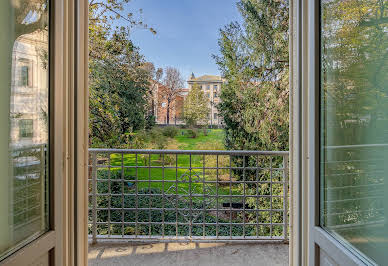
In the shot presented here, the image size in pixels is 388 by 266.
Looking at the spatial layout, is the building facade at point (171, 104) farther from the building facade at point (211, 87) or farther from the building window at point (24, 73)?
the building window at point (24, 73)

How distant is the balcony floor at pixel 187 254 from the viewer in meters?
1.90

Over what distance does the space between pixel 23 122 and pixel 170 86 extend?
2.86 m

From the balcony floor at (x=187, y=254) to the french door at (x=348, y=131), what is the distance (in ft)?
3.64

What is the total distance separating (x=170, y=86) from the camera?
11.6ft

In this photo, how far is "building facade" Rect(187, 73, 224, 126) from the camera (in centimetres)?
354

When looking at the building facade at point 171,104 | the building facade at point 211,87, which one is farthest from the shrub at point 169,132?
the building facade at point 211,87

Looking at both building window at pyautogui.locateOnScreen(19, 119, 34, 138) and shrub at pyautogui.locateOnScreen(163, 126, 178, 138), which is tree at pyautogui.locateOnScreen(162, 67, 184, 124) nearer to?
shrub at pyautogui.locateOnScreen(163, 126, 178, 138)

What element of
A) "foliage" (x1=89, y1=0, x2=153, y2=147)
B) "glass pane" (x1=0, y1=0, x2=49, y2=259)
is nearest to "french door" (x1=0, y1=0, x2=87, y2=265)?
Answer: "glass pane" (x1=0, y1=0, x2=49, y2=259)

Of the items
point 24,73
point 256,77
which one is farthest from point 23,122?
point 256,77

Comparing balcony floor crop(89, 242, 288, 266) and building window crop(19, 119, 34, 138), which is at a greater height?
building window crop(19, 119, 34, 138)

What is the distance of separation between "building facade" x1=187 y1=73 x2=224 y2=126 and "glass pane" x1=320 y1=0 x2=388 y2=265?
264 cm

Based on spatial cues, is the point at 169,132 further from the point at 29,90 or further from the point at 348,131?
the point at 348,131

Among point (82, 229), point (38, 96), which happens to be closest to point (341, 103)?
point (38, 96)

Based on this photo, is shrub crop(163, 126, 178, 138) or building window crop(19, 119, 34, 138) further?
shrub crop(163, 126, 178, 138)
